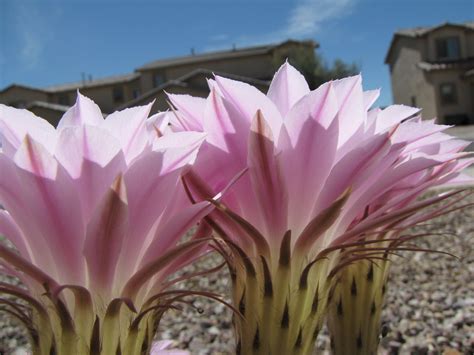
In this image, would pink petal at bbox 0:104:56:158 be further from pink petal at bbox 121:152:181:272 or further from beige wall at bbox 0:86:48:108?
beige wall at bbox 0:86:48:108

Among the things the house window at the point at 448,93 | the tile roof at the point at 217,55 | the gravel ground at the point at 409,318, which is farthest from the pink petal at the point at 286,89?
the tile roof at the point at 217,55

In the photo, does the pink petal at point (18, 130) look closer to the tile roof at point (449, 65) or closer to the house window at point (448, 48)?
the tile roof at point (449, 65)

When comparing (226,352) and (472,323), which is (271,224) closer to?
(226,352)

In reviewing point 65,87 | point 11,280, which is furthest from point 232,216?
point 65,87

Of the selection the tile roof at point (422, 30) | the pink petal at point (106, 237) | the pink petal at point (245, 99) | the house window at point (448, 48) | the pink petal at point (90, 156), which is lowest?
the pink petal at point (106, 237)

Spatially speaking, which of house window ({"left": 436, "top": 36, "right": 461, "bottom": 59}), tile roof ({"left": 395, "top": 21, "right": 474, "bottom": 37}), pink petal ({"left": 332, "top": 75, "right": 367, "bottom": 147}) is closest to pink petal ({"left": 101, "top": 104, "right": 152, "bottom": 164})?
pink petal ({"left": 332, "top": 75, "right": 367, "bottom": 147})

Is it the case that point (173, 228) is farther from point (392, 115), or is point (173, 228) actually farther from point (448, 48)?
point (448, 48)
